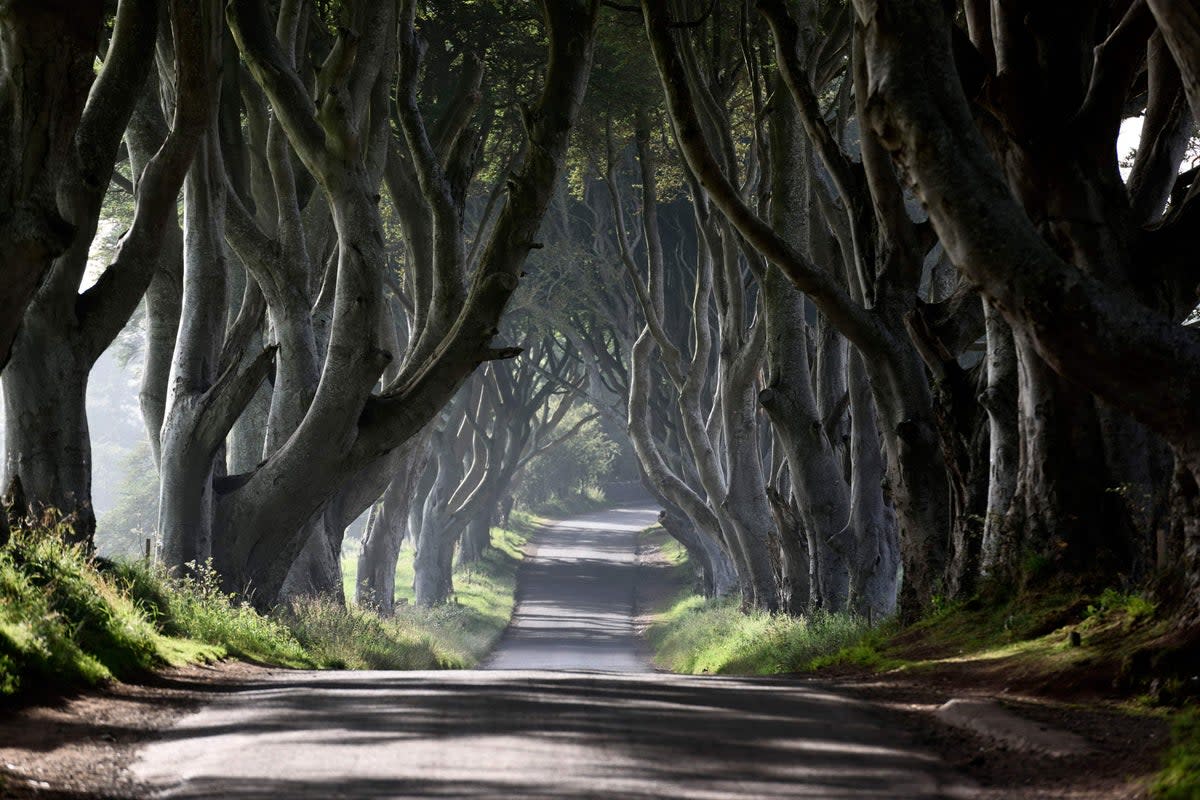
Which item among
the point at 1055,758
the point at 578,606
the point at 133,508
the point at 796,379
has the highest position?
the point at 796,379

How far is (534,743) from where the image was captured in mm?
5961

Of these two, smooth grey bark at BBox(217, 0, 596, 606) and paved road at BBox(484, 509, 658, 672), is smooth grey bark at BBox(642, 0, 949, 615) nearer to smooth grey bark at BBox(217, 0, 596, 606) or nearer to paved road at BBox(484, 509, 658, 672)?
smooth grey bark at BBox(217, 0, 596, 606)

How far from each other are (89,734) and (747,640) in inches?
473

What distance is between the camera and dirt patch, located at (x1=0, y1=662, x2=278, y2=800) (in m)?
5.23

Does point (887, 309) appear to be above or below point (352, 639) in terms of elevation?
above

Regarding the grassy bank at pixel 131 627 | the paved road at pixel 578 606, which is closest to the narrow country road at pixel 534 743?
the grassy bank at pixel 131 627

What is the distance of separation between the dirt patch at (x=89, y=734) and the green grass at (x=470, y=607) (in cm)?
1218

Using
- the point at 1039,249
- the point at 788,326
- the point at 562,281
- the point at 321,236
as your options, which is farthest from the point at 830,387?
the point at 562,281

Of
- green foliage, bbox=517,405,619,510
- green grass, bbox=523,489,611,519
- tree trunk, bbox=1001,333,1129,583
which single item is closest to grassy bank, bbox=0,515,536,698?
tree trunk, bbox=1001,333,1129,583

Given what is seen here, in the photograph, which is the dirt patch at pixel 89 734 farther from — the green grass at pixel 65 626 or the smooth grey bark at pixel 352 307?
the smooth grey bark at pixel 352 307

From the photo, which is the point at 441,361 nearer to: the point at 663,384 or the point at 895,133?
the point at 895,133

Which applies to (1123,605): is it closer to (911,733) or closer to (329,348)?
(911,733)

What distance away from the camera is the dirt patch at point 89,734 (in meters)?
5.23

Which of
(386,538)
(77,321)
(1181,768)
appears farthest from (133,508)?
(1181,768)
